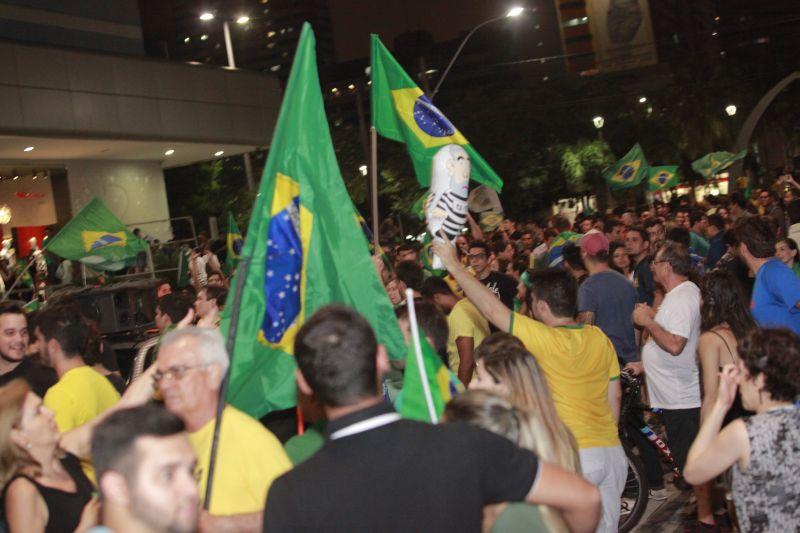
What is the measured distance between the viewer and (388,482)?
2902 mm

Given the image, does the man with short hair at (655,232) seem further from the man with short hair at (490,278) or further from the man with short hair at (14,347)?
the man with short hair at (14,347)

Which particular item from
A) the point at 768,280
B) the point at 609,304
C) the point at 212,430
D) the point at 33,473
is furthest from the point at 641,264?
the point at 33,473

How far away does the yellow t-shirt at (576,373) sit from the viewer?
5.25m

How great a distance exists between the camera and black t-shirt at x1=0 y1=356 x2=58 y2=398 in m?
6.32

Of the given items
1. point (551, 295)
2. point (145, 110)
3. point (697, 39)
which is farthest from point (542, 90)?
point (697, 39)

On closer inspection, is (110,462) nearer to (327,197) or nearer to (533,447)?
(533,447)

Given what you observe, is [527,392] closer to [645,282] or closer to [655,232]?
[645,282]

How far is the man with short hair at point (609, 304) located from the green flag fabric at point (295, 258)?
160 inches

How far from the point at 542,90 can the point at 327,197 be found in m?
50.1

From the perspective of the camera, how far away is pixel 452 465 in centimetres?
297

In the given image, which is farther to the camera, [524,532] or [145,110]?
[145,110]

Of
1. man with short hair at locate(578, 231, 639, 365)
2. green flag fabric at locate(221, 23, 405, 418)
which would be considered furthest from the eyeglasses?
man with short hair at locate(578, 231, 639, 365)

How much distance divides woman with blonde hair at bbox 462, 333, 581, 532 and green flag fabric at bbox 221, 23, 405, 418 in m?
0.43

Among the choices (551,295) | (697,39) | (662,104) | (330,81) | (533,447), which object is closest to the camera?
(533,447)
